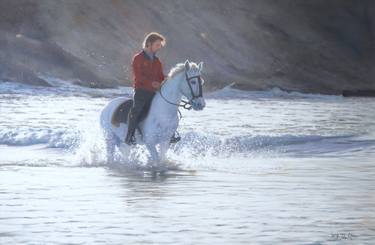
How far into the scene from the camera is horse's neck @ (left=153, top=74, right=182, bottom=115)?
1748 cm

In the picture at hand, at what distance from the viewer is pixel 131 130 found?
1770 cm

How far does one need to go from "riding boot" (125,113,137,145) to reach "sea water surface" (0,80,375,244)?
1.60ft

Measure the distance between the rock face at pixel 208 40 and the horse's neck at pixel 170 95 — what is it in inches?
2534

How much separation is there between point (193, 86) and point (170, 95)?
1.11 feet

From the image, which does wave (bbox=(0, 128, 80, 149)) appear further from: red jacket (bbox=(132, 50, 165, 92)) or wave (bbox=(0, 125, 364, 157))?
red jacket (bbox=(132, 50, 165, 92))

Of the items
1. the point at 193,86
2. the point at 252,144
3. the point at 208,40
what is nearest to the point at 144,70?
the point at 193,86

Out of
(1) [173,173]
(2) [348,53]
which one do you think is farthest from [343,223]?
(2) [348,53]

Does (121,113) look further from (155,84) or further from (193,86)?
(193,86)

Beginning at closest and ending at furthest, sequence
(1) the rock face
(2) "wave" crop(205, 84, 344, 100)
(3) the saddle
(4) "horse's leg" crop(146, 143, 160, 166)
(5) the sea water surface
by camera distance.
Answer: (5) the sea water surface
(4) "horse's leg" crop(146, 143, 160, 166)
(3) the saddle
(2) "wave" crop(205, 84, 344, 100)
(1) the rock face

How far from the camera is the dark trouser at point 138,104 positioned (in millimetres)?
17578

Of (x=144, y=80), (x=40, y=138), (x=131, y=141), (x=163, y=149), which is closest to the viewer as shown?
(x=144, y=80)
